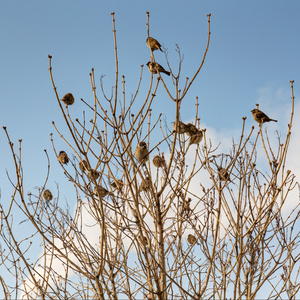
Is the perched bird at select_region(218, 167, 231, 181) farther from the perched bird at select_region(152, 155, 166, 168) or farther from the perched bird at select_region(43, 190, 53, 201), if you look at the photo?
the perched bird at select_region(43, 190, 53, 201)

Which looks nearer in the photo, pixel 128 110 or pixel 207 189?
pixel 128 110

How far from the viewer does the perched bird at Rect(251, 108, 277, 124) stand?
366 centimetres

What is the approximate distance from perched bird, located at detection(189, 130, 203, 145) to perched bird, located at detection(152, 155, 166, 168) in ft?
1.00

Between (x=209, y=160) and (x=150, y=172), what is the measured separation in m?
0.67

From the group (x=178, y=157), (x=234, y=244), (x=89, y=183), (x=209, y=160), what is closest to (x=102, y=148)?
(x=89, y=183)

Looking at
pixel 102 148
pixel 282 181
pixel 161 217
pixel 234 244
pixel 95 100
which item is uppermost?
pixel 95 100

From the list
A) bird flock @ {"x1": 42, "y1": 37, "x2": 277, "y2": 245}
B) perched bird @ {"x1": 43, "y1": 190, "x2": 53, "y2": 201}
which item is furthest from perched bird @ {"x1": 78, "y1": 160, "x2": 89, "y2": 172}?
perched bird @ {"x1": 43, "y1": 190, "x2": 53, "y2": 201}

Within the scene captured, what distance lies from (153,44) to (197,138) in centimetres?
92

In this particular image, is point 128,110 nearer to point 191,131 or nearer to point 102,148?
point 102,148

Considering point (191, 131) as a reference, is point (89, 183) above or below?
below

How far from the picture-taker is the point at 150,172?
339 cm

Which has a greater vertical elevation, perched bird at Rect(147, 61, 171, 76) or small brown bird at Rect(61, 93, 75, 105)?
perched bird at Rect(147, 61, 171, 76)

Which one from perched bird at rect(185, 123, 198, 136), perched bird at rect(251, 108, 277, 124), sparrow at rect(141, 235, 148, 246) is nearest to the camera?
sparrow at rect(141, 235, 148, 246)

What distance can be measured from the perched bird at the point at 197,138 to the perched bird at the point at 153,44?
0.83 m
